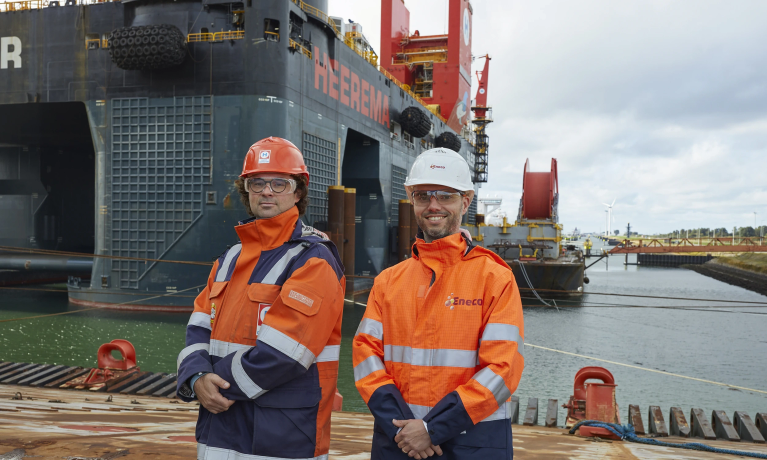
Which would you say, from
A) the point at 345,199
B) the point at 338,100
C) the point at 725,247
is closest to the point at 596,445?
the point at 345,199

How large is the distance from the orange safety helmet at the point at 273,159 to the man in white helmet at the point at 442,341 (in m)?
0.61

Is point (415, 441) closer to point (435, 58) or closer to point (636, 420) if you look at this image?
point (636, 420)

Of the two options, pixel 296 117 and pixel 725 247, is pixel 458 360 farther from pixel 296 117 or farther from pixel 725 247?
pixel 725 247

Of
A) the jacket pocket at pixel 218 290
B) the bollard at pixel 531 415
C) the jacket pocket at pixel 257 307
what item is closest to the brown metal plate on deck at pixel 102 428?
the jacket pocket at pixel 218 290

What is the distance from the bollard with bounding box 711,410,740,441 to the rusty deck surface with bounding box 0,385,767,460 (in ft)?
2.21

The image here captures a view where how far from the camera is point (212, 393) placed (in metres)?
2.34

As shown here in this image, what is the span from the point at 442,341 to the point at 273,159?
1201mm

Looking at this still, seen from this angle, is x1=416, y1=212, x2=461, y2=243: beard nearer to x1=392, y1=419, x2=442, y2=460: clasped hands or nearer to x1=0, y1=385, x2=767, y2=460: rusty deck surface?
x1=392, y1=419, x2=442, y2=460: clasped hands

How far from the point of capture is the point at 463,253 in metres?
2.48

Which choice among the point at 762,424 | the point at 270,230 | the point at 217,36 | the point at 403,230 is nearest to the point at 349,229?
the point at 403,230

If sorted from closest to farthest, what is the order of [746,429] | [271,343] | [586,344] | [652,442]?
[271,343], [652,442], [746,429], [586,344]

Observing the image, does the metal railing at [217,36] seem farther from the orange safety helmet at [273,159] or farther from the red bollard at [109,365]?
the orange safety helmet at [273,159]

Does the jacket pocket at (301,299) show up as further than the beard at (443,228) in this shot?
No

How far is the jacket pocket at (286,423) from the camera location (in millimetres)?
2305
